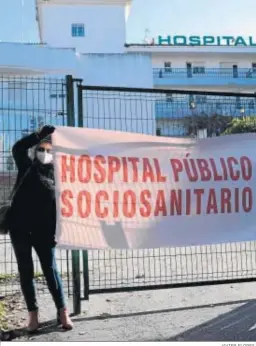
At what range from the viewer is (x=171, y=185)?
530 centimetres

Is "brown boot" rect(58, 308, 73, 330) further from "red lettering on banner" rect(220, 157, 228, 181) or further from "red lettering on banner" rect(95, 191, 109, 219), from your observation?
"red lettering on banner" rect(220, 157, 228, 181)

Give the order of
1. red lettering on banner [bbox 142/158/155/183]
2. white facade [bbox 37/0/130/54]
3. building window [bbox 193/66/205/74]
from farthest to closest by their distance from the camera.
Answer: building window [bbox 193/66/205/74] < white facade [bbox 37/0/130/54] < red lettering on banner [bbox 142/158/155/183]

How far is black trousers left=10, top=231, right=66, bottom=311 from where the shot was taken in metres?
4.54

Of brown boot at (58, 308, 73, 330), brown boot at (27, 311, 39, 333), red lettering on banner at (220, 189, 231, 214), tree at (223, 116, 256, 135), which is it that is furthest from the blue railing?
brown boot at (27, 311, 39, 333)

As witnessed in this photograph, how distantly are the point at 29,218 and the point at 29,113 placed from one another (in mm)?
1655

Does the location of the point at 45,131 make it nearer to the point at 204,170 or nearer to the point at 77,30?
the point at 204,170

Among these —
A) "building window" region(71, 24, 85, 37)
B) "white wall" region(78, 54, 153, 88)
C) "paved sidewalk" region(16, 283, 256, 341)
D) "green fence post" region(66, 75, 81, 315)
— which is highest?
"building window" region(71, 24, 85, 37)

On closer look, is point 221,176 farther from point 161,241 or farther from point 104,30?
point 104,30

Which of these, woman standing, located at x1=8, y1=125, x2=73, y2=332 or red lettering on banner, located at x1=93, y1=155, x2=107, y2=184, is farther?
red lettering on banner, located at x1=93, y1=155, x2=107, y2=184

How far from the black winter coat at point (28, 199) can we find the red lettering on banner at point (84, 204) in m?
0.39

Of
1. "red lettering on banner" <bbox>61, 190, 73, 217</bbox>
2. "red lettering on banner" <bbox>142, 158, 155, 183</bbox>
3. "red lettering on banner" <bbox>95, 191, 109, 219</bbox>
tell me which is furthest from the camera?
"red lettering on banner" <bbox>142, 158, 155, 183</bbox>

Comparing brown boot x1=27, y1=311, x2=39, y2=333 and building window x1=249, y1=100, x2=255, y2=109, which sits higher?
building window x1=249, y1=100, x2=255, y2=109

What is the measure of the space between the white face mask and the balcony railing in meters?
42.4

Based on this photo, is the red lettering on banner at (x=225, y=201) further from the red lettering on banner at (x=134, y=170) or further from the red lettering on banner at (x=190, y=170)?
the red lettering on banner at (x=134, y=170)
